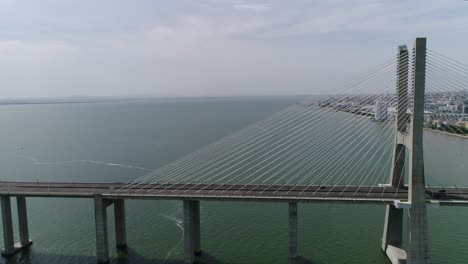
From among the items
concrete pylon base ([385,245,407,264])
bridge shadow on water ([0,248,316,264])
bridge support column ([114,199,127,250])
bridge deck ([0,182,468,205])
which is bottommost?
bridge shadow on water ([0,248,316,264])

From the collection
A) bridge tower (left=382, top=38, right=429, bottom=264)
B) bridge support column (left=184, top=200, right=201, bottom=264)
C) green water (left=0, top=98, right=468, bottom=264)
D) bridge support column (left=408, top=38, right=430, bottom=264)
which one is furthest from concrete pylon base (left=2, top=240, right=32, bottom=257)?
bridge support column (left=408, top=38, right=430, bottom=264)

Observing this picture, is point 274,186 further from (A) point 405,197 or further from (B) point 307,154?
(B) point 307,154

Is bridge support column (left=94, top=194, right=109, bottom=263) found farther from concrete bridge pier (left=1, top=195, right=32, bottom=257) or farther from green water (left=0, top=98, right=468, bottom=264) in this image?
concrete bridge pier (left=1, top=195, right=32, bottom=257)

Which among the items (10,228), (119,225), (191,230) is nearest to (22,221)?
(10,228)

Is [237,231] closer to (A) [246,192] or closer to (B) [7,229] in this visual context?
(A) [246,192]

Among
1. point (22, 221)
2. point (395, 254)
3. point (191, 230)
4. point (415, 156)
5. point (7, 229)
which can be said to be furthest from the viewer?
point (22, 221)

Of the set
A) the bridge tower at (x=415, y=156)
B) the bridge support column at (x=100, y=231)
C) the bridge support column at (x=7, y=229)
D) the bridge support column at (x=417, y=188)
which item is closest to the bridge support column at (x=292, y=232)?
the bridge tower at (x=415, y=156)

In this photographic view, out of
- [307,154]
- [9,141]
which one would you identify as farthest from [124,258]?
[9,141]
